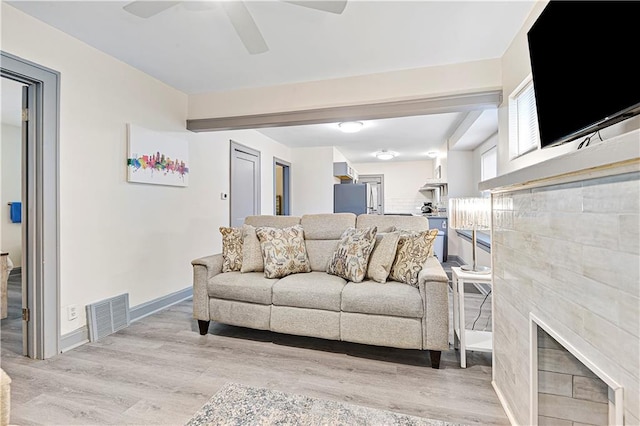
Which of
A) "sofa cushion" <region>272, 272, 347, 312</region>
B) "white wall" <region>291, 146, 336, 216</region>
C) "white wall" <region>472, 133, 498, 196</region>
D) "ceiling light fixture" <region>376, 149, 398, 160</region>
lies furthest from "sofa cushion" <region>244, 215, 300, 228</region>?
"ceiling light fixture" <region>376, 149, 398, 160</region>

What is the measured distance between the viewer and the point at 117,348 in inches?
94.9

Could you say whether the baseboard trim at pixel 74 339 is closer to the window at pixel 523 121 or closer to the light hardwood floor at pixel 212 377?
the light hardwood floor at pixel 212 377

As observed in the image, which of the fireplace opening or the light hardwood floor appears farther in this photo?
the light hardwood floor

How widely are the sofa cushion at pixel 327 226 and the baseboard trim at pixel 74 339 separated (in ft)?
6.62

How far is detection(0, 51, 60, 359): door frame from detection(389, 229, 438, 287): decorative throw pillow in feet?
8.64

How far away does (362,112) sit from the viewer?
3.17m

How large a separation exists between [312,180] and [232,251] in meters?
3.81

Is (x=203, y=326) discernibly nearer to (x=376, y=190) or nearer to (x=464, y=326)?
(x=464, y=326)

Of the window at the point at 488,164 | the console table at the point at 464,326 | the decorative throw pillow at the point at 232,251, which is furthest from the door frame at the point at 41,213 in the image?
the window at the point at 488,164

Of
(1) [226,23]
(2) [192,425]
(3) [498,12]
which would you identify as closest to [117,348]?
(2) [192,425]

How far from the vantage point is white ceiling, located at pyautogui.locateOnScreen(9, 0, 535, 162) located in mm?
2111

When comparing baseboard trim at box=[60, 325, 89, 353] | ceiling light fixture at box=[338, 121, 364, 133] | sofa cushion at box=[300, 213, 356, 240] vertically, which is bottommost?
baseboard trim at box=[60, 325, 89, 353]

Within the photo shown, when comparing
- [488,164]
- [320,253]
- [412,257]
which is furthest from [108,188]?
[488,164]

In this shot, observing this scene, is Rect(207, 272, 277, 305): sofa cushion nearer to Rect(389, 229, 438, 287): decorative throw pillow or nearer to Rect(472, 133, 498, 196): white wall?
Rect(389, 229, 438, 287): decorative throw pillow
